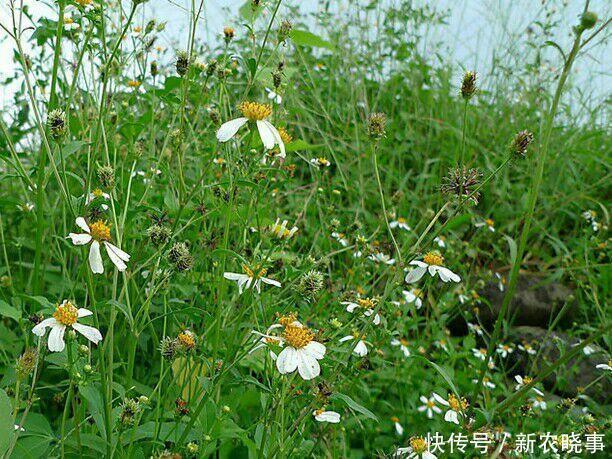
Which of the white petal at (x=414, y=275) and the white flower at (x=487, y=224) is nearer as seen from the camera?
the white petal at (x=414, y=275)

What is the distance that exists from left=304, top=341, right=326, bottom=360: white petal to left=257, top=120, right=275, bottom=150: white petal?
28cm

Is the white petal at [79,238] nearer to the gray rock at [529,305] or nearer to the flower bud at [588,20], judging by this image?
the flower bud at [588,20]

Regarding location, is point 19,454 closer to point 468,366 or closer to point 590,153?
point 468,366

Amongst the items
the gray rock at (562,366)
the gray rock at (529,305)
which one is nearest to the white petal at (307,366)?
the gray rock at (562,366)

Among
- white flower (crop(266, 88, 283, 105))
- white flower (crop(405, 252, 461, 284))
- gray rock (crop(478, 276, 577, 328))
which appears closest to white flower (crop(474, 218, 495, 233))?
gray rock (crop(478, 276, 577, 328))

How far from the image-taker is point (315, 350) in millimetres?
908

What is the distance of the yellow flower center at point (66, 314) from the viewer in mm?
909

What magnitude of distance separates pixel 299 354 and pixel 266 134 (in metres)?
0.32

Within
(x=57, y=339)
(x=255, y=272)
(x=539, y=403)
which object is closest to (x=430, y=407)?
(x=539, y=403)

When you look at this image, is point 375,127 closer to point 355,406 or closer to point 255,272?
point 255,272

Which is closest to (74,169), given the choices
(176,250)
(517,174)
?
(176,250)

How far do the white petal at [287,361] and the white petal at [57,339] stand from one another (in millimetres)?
285

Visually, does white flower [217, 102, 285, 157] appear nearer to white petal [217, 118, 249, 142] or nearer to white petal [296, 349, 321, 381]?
white petal [217, 118, 249, 142]

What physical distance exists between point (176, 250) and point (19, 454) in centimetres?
38
